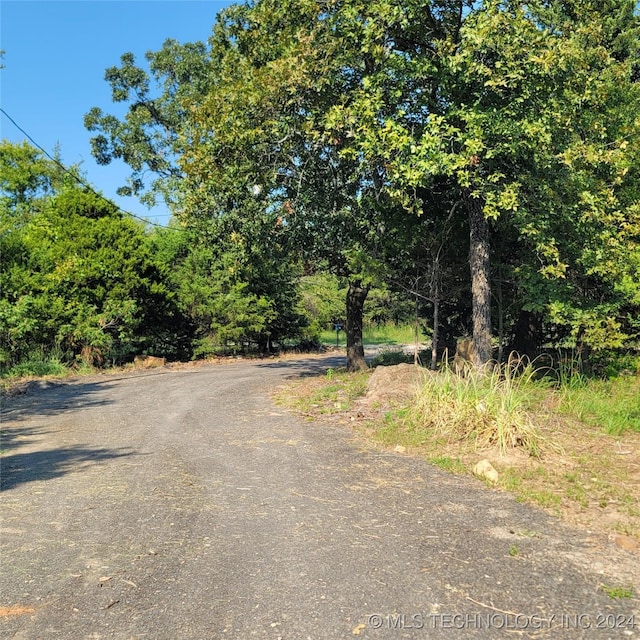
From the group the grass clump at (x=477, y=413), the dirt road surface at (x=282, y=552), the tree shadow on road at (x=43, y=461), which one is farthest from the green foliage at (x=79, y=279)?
the grass clump at (x=477, y=413)

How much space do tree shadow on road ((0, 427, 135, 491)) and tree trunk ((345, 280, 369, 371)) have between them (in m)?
8.34

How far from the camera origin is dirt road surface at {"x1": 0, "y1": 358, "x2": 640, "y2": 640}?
318 centimetres

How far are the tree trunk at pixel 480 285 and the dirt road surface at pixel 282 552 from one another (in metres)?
3.55

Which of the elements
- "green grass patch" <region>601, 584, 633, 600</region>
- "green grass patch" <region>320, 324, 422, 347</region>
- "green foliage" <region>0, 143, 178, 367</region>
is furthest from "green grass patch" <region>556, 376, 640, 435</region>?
"green grass patch" <region>320, 324, 422, 347</region>

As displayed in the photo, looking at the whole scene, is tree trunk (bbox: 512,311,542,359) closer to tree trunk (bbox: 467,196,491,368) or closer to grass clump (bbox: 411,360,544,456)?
tree trunk (bbox: 467,196,491,368)

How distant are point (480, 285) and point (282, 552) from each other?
694cm

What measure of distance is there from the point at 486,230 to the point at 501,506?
20.2 feet

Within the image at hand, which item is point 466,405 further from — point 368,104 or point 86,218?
point 86,218

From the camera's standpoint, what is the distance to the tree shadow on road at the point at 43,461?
6047 millimetres

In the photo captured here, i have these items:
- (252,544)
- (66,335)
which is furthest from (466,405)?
(66,335)

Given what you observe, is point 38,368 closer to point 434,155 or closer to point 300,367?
point 300,367

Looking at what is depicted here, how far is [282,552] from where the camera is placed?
13.3ft

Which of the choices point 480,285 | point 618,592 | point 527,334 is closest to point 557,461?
point 618,592

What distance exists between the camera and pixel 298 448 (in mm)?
7160
